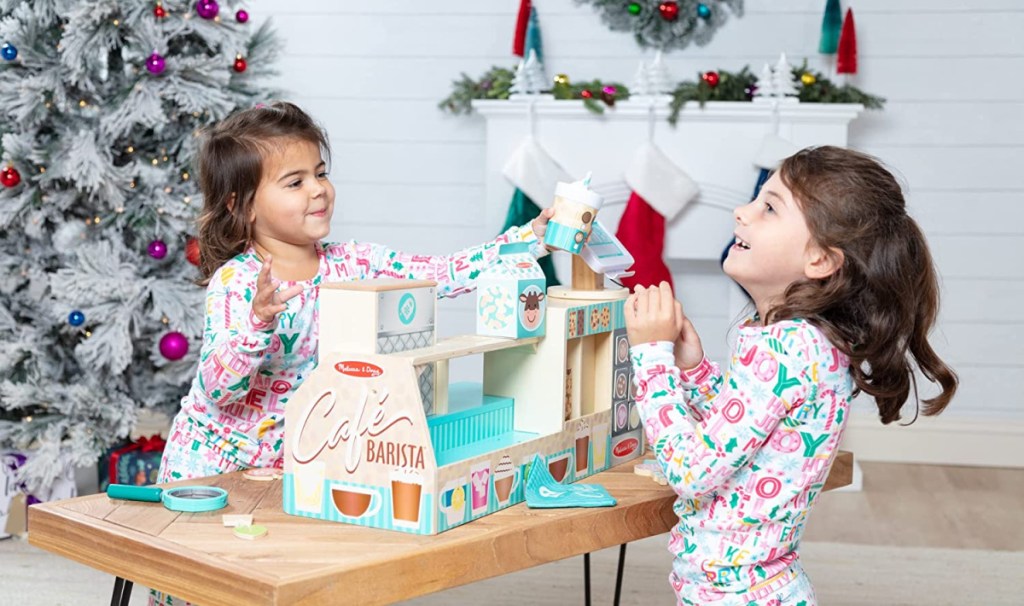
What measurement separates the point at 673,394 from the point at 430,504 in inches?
14.2

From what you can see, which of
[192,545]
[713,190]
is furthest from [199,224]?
[713,190]

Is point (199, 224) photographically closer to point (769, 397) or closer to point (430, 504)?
point (430, 504)

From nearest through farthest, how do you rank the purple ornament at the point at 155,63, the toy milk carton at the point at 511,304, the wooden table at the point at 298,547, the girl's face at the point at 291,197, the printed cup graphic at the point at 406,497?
the wooden table at the point at 298,547, the printed cup graphic at the point at 406,497, the toy milk carton at the point at 511,304, the girl's face at the point at 291,197, the purple ornament at the point at 155,63

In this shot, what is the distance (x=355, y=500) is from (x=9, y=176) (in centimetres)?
211

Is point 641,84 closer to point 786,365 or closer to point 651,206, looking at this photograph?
point 651,206

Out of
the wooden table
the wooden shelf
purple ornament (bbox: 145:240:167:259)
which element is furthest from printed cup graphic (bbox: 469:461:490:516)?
purple ornament (bbox: 145:240:167:259)

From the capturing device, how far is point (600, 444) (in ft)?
5.74

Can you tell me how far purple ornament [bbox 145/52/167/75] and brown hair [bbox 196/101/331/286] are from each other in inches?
48.1

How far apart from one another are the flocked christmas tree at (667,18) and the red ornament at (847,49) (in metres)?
0.36

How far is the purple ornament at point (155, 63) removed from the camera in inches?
121

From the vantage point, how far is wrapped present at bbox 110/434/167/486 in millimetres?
3273

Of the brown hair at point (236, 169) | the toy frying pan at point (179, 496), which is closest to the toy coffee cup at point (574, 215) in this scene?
the brown hair at point (236, 169)

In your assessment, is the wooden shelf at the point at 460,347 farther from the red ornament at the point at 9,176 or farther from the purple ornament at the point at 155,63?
the red ornament at the point at 9,176

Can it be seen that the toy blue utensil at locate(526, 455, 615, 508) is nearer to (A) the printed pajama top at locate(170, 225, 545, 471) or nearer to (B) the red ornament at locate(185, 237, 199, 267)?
(A) the printed pajama top at locate(170, 225, 545, 471)
